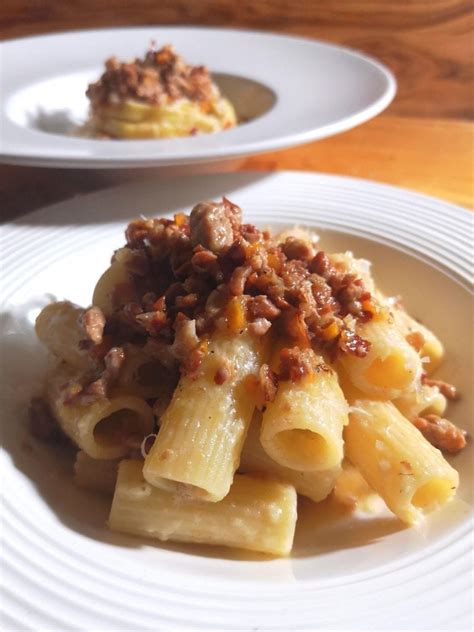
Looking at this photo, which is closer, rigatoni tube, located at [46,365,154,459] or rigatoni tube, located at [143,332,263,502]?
rigatoni tube, located at [143,332,263,502]

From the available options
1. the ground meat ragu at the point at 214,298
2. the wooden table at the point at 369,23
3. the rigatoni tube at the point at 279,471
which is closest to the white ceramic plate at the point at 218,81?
the ground meat ragu at the point at 214,298

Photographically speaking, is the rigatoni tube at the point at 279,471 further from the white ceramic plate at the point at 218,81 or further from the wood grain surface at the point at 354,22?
the wood grain surface at the point at 354,22

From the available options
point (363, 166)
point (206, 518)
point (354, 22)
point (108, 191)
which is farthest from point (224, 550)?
point (354, 22)

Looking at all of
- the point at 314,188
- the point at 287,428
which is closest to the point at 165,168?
the point at 314,188

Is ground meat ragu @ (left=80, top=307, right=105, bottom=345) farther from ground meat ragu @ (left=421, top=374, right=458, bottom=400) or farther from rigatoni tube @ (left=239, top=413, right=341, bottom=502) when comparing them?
ground meat ragu @ (left=421, top=374, right=458, bottom=400)

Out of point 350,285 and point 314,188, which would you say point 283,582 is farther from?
point 314,188

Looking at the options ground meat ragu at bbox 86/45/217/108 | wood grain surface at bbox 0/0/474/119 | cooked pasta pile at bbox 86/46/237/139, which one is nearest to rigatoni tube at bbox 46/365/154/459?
cooked pasta pile at bbox 86/46/237/139
